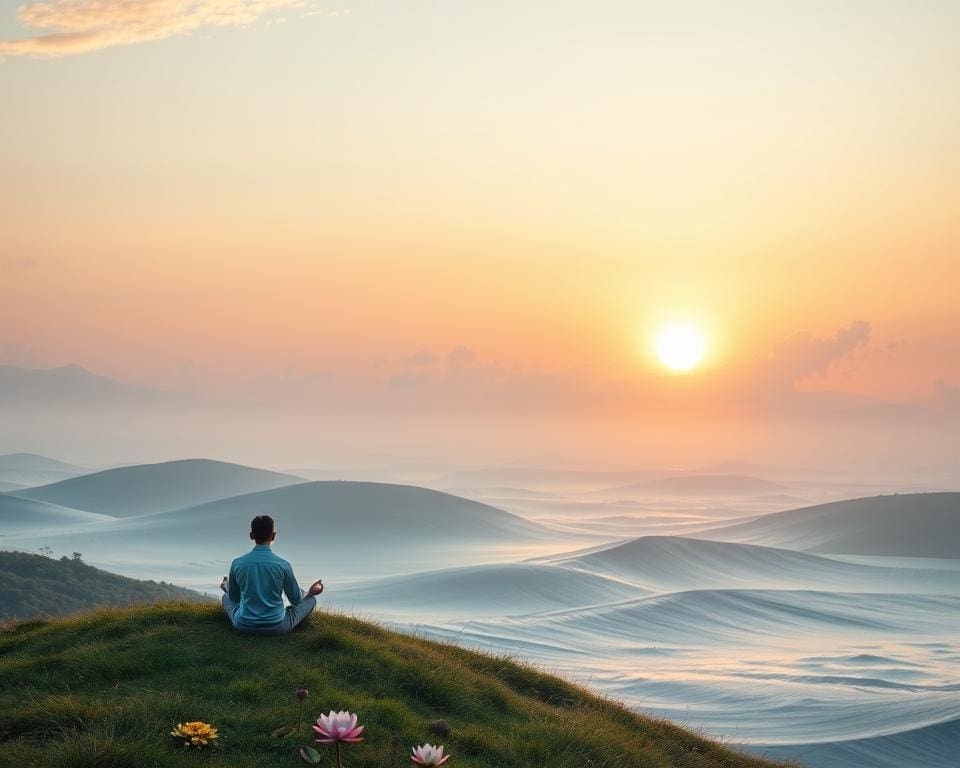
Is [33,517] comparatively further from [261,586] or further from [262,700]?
[262,700]

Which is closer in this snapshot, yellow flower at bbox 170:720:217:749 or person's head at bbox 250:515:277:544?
yellow flower at bbox 170:720:217:749

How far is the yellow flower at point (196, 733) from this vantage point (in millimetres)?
9047

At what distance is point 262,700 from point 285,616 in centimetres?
203

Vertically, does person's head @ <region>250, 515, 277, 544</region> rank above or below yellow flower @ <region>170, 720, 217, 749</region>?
above

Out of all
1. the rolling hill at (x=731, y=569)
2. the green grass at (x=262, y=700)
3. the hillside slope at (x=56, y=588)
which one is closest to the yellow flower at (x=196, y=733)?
the green grass at (x=262, y=700)

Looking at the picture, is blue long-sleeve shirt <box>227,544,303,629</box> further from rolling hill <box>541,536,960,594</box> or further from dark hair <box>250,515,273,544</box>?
rolling hill <box>541,536,960,594</box>

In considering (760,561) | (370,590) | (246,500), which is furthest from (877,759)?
(246,500)

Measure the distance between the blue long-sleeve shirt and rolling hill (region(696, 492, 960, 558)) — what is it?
14523 cm

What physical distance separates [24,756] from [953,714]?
1523 inches

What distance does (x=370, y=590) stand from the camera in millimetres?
88875

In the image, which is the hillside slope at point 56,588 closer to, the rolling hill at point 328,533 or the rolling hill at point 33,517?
the rolling hill at point 328,533

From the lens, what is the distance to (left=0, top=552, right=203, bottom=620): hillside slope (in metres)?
44.8

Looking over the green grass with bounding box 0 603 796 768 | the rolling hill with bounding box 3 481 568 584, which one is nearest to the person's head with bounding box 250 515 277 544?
the green grass with bounding box 0 603 796 768

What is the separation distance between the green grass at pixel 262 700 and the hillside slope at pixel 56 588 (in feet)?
105
